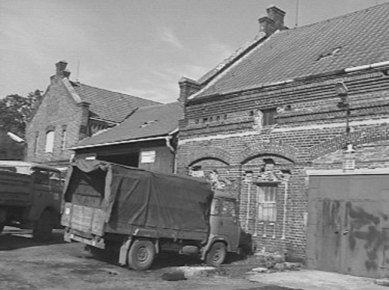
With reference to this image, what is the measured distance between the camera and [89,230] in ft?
40.2

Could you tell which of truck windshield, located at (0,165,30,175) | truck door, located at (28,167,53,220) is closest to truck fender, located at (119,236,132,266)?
truck door, located at (28,167,53,220)

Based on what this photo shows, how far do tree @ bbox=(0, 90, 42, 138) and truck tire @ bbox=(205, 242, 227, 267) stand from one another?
43.5 metres

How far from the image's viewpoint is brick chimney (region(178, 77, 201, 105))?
19.0 m

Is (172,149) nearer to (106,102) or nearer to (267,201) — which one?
(267,201)

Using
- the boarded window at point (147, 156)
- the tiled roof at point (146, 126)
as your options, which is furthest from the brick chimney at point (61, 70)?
the boarded window at point (147, 156)

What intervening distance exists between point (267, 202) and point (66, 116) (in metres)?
17.0

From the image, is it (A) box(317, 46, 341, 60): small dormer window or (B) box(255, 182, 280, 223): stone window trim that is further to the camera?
(A) box(317, 46, 341, 60): small dormer window

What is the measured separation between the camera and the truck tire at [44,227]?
1680 centimetres

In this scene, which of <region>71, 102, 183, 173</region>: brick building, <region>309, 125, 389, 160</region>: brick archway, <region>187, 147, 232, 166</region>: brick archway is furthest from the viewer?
<region>71, 102, 183, 173</region>: brick building

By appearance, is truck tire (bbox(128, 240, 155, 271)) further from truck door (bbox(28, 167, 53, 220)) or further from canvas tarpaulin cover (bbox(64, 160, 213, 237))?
truck door (bbox(28, 167, 53, 220))

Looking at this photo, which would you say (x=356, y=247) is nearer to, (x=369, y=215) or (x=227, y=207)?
(x=369, y=215)

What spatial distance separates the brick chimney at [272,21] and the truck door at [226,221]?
10874 mm

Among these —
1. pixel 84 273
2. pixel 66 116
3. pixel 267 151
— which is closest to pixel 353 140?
pixel 267 151

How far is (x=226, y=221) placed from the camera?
46.4 feet
